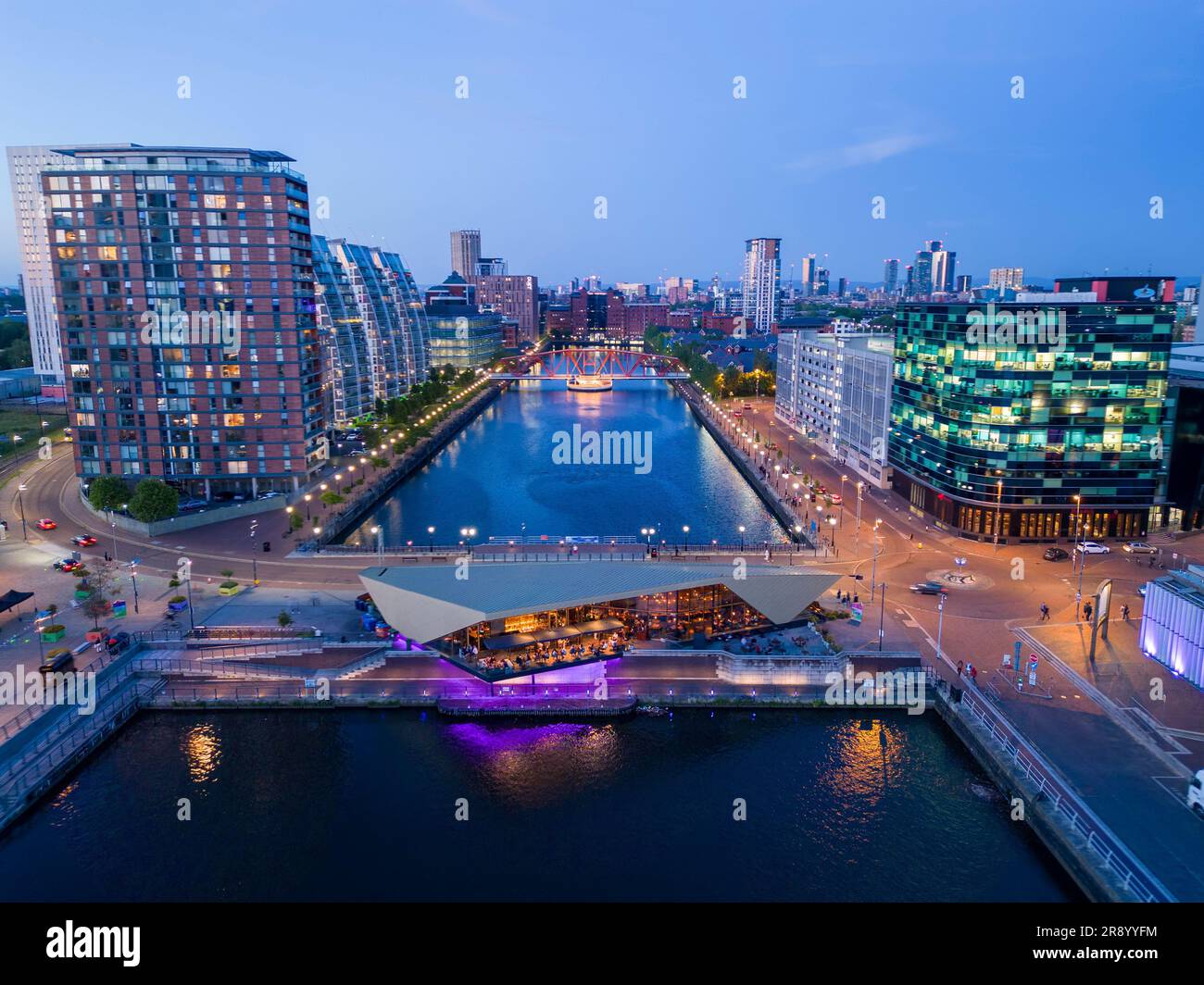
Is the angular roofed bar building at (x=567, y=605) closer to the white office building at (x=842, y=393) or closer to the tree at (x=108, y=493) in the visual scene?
the tree at (x=108, y=493)

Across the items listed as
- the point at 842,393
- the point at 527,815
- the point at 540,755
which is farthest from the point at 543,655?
the point at 842,393

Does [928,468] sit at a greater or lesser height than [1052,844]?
greater

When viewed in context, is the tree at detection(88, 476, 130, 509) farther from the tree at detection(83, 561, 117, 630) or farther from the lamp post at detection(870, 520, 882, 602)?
the lamp post at detection(870, 520, 882, 602)

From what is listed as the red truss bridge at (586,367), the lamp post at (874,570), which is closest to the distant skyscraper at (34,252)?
the red truss bridge at (586,367)

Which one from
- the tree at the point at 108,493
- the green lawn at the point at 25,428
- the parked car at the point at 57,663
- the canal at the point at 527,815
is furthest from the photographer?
the green lawn at the point at 25,428
